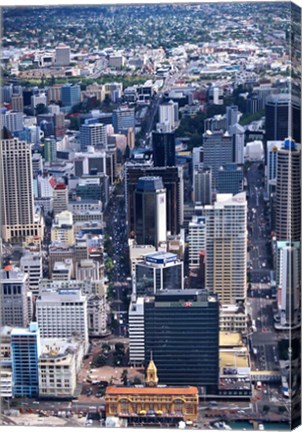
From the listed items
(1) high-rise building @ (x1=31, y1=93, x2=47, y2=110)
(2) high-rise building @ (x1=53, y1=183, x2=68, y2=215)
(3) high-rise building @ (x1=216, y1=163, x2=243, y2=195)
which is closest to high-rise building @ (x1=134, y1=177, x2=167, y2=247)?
(3) high-rise building @ (x1=216, y1=163, x2=243, y2=195)

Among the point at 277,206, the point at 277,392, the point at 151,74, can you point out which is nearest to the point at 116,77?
the point at 151,74

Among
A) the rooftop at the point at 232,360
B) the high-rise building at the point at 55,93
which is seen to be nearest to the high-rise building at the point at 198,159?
the high-rise building at the point at 55,93

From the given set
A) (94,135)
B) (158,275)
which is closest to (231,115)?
(94,135)

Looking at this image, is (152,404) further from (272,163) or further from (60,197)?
(60,197)

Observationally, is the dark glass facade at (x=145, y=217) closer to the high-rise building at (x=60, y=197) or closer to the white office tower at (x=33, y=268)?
the high-rise building at (x=60, y=197)

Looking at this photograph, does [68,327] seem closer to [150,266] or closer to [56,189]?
[150,266]

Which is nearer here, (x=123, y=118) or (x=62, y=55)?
(x=62, y=55)
